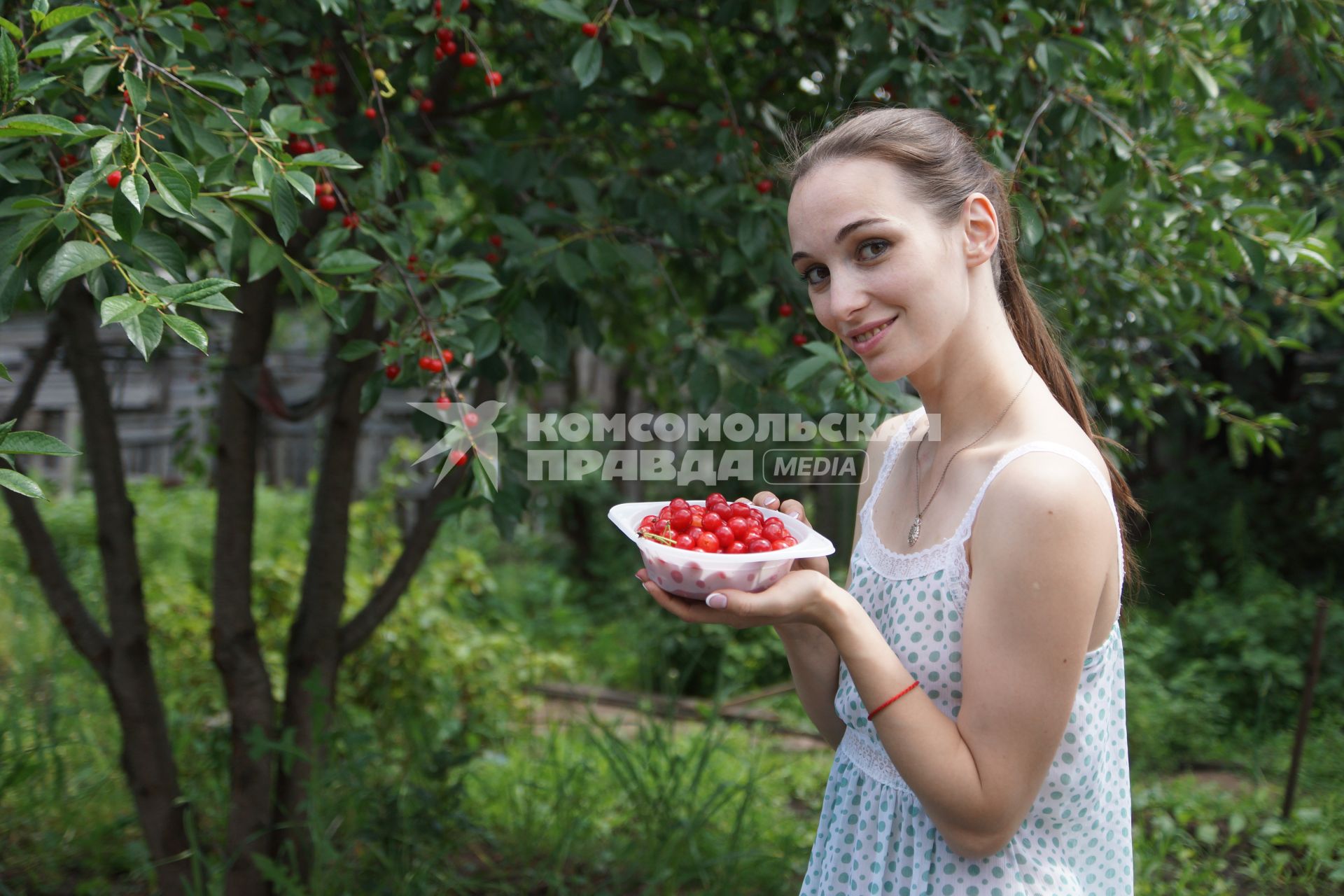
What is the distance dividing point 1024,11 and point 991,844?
4.15 ft

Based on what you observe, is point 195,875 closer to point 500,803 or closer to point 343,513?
point 343,513

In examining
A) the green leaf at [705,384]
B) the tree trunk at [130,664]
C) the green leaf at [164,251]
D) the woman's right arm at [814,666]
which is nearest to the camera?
the green leaf at [164,251]

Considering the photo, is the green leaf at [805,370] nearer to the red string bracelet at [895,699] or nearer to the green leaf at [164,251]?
the red string bracelet at [895,699]

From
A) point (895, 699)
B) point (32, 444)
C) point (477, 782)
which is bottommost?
point (477, 782)

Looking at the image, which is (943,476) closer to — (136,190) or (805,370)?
(805,370)

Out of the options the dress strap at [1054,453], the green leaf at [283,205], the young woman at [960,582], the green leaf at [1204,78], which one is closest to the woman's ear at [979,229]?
the young woman at [960,582]

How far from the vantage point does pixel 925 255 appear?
1.00 meters

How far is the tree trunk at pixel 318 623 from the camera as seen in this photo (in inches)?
90.1

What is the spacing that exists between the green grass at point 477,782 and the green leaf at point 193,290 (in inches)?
58.9

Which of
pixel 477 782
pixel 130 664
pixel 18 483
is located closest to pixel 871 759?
pixel 18 483

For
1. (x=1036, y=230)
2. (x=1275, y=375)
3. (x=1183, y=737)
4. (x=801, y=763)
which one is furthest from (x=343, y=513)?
(x=1275, y=375)

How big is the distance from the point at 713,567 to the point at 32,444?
0.63m

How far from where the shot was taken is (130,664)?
7.24ft

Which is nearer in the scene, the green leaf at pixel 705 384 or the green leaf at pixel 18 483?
the green leaf at pixel 18 483
